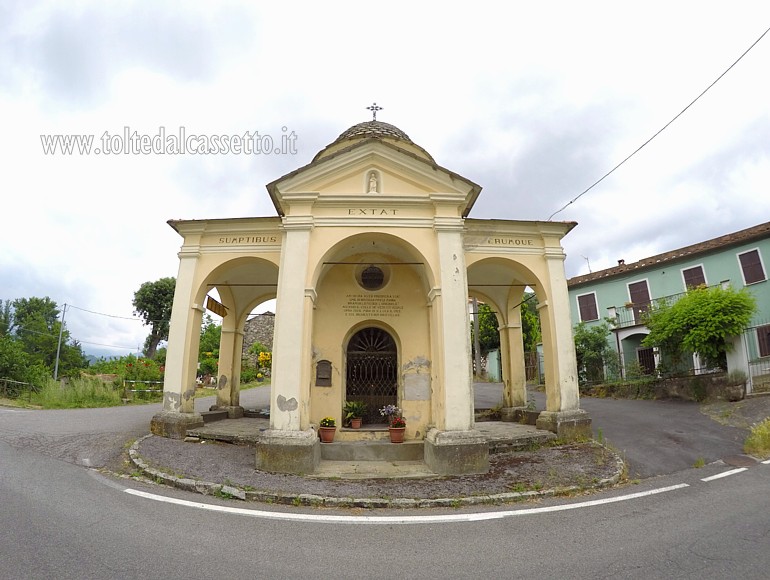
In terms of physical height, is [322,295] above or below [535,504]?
above

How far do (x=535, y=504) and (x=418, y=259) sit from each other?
4.94m

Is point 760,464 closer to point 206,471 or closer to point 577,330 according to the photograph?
point 206,471

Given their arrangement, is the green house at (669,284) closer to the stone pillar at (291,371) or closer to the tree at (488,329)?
the tree at (488,329)

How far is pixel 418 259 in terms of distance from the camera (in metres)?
8.88

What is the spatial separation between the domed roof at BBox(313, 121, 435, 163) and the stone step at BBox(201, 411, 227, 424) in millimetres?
7863

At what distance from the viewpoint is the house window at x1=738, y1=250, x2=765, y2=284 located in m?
18.0

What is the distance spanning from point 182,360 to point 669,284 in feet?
72.1

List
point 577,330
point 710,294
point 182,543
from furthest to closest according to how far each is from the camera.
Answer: point 577,330 → point 710,294 → point 182,543

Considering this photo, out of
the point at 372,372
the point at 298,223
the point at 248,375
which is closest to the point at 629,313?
the point at 372,372

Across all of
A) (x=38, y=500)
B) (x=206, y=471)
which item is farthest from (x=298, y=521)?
(x=38, y=500)

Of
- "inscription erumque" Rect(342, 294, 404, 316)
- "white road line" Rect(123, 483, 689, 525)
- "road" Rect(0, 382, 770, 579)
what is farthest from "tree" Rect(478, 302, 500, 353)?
"white road line" Rect(123, 483, 689, 525)

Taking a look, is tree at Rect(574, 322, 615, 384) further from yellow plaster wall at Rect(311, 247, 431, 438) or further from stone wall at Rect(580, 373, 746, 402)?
yellow plaster wall at Rect(311, 247, 431, 438)

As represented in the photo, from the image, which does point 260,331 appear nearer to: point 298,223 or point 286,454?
point 298,223

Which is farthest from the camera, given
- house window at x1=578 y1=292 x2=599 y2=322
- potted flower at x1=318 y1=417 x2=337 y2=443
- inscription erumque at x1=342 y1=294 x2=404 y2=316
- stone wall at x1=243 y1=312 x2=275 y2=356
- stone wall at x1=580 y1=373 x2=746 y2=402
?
stone wall at x1=243 y1=312 x2=275 y2=356
